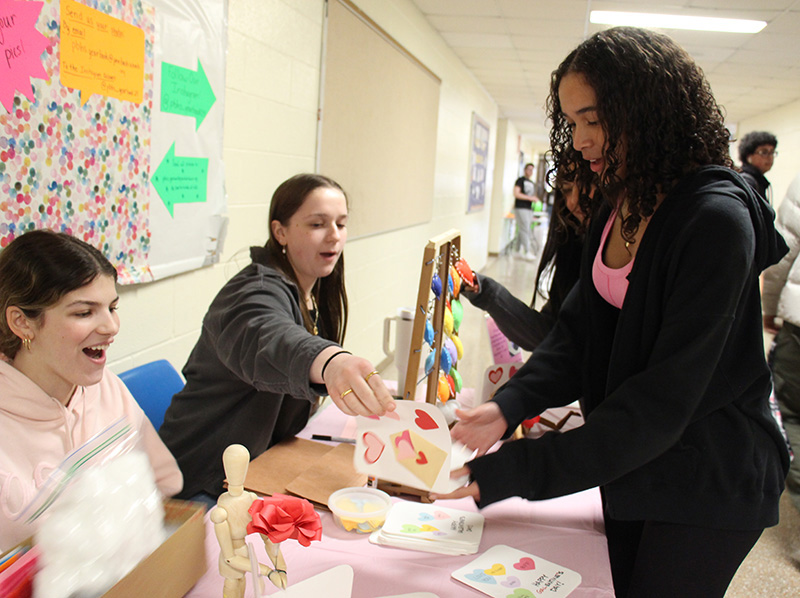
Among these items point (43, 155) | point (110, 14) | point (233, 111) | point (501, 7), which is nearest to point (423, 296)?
point (43, 155)

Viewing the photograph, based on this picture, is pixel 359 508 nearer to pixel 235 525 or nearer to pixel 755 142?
pixel 235 525

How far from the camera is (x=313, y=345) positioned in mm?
1160

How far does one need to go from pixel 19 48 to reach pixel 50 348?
0.69 meters

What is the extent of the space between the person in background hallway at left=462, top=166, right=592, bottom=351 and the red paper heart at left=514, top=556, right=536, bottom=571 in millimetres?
938

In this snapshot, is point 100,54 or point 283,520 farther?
point 100,54

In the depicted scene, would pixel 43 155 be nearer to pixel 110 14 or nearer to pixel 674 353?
pixel 110 14

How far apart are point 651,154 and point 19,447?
47.6 inches

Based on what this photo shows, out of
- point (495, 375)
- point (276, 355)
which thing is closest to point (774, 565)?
point (495, 375)

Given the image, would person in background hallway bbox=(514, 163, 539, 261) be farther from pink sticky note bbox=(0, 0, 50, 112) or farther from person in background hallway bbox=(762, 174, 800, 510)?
pink sticky note bbox=(0, 0, 50, 112)

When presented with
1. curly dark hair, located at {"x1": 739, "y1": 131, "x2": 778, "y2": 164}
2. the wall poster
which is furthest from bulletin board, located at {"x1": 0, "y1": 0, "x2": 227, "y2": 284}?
the wall poster

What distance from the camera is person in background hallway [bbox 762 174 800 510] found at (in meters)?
2.94

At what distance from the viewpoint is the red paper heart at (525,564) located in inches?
42.9

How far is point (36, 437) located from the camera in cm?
116

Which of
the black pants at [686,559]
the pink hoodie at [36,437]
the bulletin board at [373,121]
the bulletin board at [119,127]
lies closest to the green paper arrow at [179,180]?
the bulletin board at [119,127]
